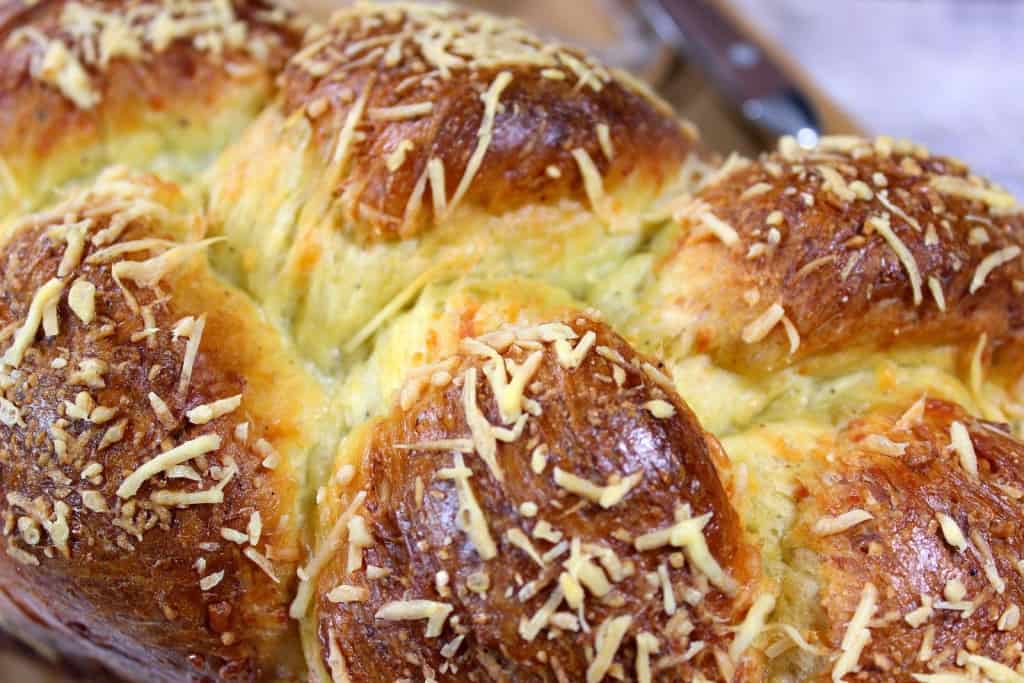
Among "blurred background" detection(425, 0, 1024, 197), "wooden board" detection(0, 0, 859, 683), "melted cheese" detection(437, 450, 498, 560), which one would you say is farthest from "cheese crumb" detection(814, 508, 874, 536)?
"blurred background" detection(425, 0, 1024, 197)

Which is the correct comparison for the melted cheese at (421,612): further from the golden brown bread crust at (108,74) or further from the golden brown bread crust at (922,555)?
the golden brown bread crust at (108,74)

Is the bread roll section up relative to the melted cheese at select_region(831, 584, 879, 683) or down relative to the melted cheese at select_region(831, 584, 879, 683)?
up

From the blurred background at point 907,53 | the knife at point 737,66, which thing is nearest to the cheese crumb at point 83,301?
the knife at point 737,66

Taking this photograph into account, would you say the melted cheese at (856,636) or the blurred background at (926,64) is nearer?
the melted cheese at (856,636)

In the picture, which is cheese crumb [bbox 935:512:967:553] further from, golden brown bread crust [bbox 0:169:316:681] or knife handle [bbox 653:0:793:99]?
knife handle [bbox 653:0:793:99]

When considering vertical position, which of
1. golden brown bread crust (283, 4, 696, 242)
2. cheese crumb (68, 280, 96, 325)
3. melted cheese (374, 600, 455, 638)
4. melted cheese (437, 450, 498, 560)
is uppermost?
golden brown bread crust (283, 4, 696, 242)

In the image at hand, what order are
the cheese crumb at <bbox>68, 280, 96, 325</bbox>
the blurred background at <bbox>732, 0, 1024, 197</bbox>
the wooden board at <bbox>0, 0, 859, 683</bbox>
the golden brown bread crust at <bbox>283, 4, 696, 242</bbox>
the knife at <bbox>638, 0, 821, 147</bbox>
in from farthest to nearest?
the blurred background at <bbox>732, 0, 1024, 197</bbox> < the wooden board at <bbox>0, 0, 859, 683</bbox> < the knife at <bbox>638, 0, 821, 147</bbox> < the golden brown bread crust at <bbox>283, 4, 696, 242</bbox> < the cheese crumb at <bbox>68, 280, 96, 325</bbox>
